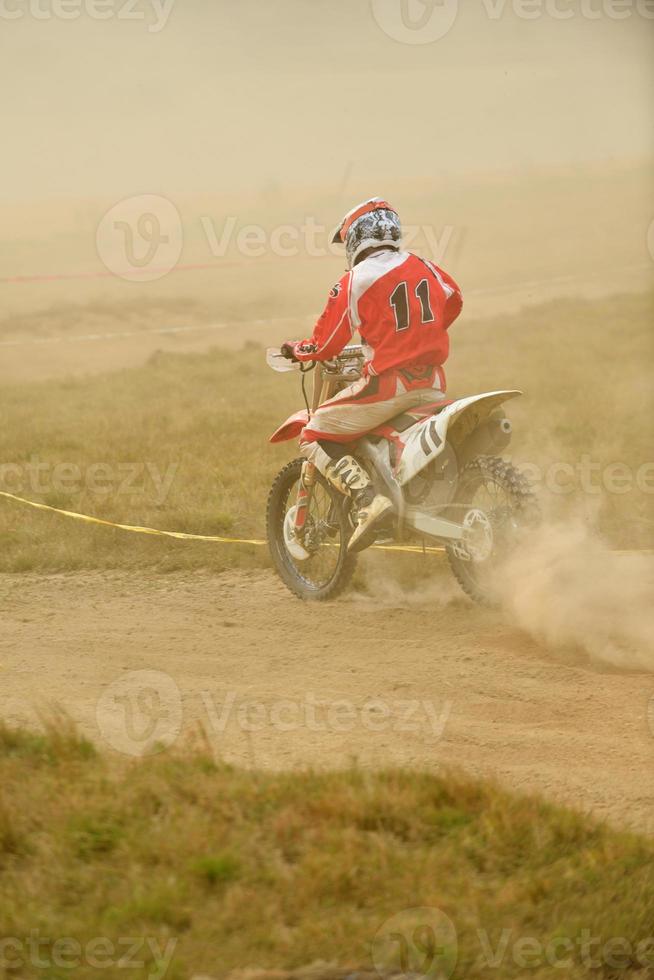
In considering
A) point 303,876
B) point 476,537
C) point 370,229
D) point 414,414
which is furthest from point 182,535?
point 303,876

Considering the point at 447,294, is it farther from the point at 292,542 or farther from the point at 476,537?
the point at 292,542

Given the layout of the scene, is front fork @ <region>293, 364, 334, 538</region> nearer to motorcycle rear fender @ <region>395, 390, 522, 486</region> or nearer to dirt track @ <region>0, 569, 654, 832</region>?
dirt track @ <region>0, 569, 654, 832</region>

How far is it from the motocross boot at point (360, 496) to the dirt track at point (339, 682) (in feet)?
1.72

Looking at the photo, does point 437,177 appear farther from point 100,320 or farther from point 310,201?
point 100,320

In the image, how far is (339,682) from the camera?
615 cm

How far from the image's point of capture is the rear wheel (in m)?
6.44

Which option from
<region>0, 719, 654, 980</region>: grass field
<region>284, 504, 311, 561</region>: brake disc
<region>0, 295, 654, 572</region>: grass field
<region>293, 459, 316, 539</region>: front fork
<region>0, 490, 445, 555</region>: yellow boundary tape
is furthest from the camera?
<region>0, 295, 654, 572</region>: grass field

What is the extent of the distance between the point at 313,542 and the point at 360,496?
67cm

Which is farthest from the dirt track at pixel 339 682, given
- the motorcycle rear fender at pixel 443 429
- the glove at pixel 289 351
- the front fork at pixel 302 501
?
the glove at pixel 289 351

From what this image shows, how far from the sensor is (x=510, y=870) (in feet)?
12.9

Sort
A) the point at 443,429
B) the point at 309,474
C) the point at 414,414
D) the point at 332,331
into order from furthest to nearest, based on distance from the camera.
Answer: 1. the point at 309,474
2. the point at 332,331
3. the point at 414,414
4. the point at 443,429

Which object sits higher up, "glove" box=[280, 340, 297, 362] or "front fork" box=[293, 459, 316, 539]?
"glove" box=[280, 340, 297, 362]

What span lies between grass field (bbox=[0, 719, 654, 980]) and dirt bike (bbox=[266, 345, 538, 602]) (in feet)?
7.45

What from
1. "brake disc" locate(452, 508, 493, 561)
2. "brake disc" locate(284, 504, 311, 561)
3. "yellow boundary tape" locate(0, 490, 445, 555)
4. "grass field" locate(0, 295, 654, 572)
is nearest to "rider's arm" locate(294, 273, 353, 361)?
"brake disc" locate(284, 504, 311, 561)
